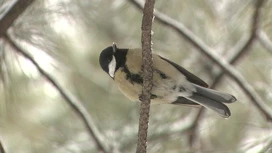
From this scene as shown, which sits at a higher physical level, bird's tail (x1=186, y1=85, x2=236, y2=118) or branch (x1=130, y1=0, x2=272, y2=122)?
branch (x1=130, y1=0, x2=272, y2=122)

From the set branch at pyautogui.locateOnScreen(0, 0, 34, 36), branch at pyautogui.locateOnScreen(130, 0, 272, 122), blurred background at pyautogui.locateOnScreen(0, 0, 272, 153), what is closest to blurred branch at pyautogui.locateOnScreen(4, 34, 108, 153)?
blurred background at pyautogui.locateOnScreen(0, 0, 272, 153)

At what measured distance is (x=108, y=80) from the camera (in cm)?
259

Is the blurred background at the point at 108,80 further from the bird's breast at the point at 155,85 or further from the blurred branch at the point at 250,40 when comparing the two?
the bird's breast at the point at 155,85

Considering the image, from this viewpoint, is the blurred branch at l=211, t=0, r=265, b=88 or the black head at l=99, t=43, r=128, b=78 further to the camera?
the blurred branch at l=211, t=0, r=265, b=88

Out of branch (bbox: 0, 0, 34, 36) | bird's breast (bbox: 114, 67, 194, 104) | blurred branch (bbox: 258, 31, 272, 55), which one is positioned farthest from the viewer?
blurred branch (bbox: 258, 31, 272, 55)

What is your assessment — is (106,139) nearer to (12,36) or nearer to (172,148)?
(172,148)

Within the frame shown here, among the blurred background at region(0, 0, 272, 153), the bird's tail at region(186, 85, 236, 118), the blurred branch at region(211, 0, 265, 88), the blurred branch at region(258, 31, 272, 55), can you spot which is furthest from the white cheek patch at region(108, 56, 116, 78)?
the blurred branch at region(258, 31, 272, 55)

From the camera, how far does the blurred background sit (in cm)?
160

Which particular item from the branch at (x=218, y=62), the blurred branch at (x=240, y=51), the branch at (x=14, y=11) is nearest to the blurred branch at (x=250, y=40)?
the blurred branch at (x=240, y=51)

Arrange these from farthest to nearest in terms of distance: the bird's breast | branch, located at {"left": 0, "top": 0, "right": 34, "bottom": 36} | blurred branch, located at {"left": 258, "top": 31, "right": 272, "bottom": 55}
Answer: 1. blurred branch, located at {"left": 258, "top": 31, "right": 272, "bottom": 55}
2. branch, located at {"left": 0, "top": 0, "right": 34, "bottom": 36}
3. the bird's breast

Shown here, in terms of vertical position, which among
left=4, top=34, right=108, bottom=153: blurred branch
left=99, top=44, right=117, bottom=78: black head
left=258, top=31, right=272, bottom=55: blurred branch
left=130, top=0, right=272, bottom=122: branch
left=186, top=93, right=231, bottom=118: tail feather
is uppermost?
left=258, top=31, right=272, bottom=55: blurred branch

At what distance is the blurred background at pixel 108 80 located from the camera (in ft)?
5.24

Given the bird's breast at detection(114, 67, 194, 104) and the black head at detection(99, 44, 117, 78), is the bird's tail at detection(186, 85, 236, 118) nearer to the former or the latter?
the bird's breast at detection(114, 67, 194, 104)

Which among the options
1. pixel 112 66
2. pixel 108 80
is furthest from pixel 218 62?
pixel 108 80
